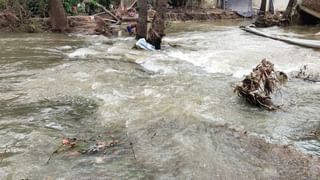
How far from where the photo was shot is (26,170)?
13.8ft

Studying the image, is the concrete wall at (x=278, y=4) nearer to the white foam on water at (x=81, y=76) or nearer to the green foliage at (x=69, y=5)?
the green foliage at (x=69, y=5)

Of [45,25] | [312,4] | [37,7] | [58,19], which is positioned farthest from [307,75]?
[37,7]

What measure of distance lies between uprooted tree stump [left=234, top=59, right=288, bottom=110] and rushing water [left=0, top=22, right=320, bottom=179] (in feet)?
0.58

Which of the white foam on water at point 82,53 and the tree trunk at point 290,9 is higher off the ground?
the tree trunk at point 290,9

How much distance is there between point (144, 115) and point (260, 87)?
1.90 m

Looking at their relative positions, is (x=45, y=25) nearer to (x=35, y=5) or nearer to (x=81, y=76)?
(x=35, y=5)

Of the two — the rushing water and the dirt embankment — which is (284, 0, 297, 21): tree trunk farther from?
the rushing water

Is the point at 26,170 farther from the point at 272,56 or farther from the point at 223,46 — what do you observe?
the point at 223,46

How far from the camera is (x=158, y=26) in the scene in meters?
12.0

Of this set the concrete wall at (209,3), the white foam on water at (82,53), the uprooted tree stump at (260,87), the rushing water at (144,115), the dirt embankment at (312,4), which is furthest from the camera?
the concrete wall at (209,3)

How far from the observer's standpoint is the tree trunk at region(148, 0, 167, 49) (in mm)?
11765

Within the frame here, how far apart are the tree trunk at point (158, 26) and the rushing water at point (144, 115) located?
1.04 m

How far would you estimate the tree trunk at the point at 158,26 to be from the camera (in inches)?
463

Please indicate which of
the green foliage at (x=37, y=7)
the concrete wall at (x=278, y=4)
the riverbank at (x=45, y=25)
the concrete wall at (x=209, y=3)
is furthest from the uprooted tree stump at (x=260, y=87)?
the concrete wall at (x=278, y=4)
